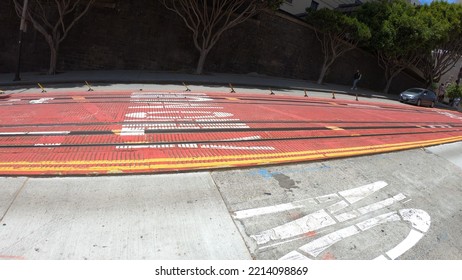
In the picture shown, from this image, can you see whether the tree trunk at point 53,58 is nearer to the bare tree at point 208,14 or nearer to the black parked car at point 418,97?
the bare tree at point 208,14

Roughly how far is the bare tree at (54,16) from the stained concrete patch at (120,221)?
61.2 ft

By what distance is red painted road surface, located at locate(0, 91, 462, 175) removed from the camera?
22.5 ft

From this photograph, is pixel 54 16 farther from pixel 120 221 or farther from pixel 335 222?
pixel 335 222

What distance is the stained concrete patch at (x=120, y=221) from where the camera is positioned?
4.20 meters

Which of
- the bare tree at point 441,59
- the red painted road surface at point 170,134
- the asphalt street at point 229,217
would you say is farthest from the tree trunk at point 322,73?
the asphalt street at point 229,217

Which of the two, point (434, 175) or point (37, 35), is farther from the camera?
point (37, 35)

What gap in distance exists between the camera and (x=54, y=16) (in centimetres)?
2278

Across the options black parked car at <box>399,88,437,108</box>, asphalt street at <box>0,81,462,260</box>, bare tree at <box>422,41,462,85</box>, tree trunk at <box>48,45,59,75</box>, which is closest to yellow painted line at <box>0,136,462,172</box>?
asphalt street at <box>0,81,462,260</box>

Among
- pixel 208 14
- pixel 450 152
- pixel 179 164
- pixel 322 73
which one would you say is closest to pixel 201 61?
pixel 208 14

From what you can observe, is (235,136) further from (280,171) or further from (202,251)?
(202,251)

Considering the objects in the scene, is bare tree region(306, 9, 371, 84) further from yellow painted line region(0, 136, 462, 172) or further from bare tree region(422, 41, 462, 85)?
yellow painted line region(0, 136, 462, 172)

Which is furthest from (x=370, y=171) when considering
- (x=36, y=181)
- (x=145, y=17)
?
(x=145, y=17)
